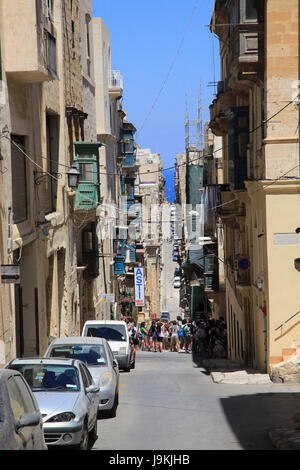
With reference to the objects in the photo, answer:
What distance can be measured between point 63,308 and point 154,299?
240ft

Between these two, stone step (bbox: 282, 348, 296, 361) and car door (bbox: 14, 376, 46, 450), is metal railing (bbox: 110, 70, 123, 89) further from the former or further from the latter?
car door (bbox: 14, 376, 46, 450)

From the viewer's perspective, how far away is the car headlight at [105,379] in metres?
15.8

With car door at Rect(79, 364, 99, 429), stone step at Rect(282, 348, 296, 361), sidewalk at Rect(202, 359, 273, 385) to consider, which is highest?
car door at Rect(79, 364, 99, 429)

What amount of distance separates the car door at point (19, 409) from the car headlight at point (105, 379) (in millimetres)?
7074

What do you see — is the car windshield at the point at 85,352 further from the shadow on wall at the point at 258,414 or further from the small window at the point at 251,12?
the small window at the point at 251,12

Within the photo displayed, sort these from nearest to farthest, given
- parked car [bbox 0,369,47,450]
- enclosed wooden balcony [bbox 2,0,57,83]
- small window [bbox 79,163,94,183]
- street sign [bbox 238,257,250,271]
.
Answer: parked car [bbox 0,369,47,450] → enclosed wooden balcony [bbox 2,0,57,83] → street sign [bbox 238,257,250,271] → small window [bbox 79,163,94,183]

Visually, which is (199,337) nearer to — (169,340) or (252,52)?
(169,340)

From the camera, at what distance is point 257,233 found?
24938 mm

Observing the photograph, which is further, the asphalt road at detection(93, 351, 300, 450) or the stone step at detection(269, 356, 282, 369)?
the stone step at detection(269, 356, 282, 369)

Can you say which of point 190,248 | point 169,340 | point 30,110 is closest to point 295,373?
point 30,110

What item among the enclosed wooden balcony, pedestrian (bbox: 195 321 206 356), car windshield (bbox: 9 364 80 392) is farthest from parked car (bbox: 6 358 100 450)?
pedestrian (bbox: 195 321 206 356)

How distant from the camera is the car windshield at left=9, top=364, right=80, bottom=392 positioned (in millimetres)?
12641

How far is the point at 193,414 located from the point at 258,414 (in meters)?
1.15

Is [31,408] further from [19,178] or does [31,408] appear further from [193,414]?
[19,178]
